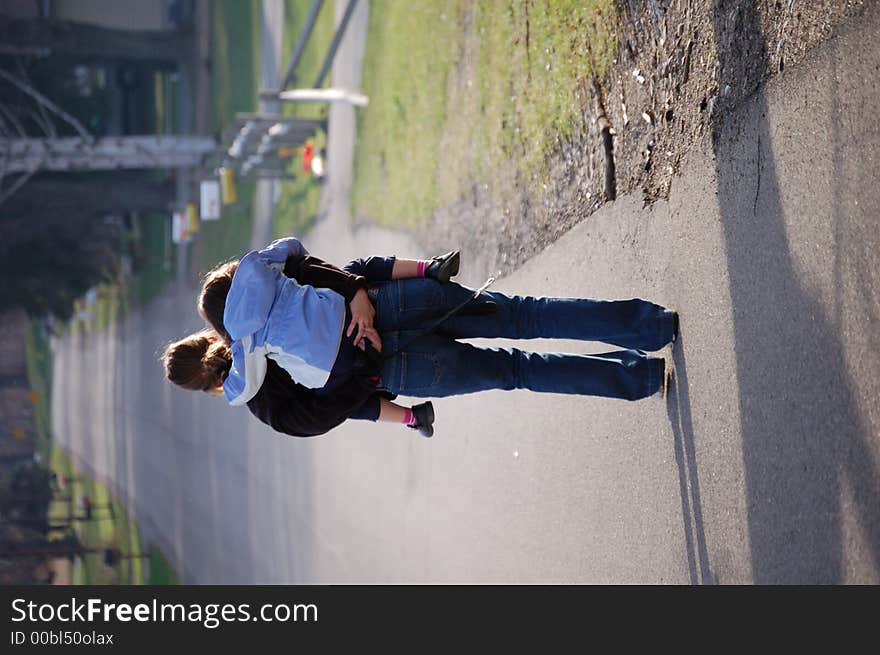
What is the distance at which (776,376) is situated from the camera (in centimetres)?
344

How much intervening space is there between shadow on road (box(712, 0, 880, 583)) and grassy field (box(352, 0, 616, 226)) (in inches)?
64.3

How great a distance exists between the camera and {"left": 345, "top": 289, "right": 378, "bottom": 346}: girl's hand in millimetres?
4062

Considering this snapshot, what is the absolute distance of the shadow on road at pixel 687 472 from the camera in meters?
3.96

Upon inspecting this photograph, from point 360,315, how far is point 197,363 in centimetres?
82

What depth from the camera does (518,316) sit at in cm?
436

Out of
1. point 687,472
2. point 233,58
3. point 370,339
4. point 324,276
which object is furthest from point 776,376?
point 233,58

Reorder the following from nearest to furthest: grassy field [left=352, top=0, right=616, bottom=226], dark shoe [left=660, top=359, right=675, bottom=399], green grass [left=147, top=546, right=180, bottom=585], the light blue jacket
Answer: the light blue jacket, dark shoe [left=660, top=359, right=675, bottom=399], grassy field [left=352, top=0, right=616, bottom=226], green grass [left=147, top=546, right=180, bottom=585]

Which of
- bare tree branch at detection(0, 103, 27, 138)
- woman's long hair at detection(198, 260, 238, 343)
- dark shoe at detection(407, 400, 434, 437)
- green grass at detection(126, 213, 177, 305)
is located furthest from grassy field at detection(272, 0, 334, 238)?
woman's long hair at detection(198, 260, 238, 343)

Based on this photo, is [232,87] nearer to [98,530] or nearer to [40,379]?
[98,530]

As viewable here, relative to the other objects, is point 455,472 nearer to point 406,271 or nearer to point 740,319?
point 406,271

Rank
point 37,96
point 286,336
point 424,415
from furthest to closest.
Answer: point 37,96, point 424,415, point 286,336

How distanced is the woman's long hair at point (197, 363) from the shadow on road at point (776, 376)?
225 cm

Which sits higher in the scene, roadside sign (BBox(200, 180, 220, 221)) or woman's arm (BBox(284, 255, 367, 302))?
roadside sign (BBox(200, 180, 220, 221))

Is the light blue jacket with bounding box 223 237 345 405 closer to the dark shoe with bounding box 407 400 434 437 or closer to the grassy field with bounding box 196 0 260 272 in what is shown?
the dark shoe with bounding box 407 400 434 437
